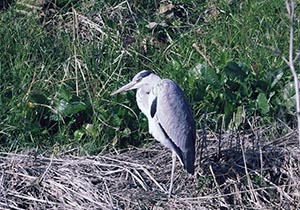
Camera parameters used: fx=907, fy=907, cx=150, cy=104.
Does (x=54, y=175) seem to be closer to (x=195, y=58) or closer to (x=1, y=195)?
(x=1, y=195)

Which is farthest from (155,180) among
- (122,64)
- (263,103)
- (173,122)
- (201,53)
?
(122,64)

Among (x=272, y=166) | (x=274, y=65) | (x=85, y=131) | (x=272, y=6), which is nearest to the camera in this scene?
(x=272, y=166)

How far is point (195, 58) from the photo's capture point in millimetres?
6488

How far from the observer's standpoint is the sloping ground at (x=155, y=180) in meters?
5.09

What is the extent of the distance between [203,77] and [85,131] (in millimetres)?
881

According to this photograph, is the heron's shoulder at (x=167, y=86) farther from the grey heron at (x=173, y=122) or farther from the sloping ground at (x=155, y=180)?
the sloping ground at (x=155, y=180)

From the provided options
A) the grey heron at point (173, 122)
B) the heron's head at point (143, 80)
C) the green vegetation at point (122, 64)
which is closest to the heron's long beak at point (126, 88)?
the heron's head at point (143, 80)

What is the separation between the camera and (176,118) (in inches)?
208

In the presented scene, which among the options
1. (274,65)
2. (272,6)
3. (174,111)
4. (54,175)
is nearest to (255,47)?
(274,65)

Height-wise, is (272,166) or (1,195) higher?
(1,195)

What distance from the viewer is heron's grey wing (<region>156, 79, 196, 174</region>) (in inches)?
206

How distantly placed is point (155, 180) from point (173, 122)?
1.19ft

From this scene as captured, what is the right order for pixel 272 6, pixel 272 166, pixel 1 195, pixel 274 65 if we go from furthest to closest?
pixel 272 6, pixel 274 65, pixel 272 166, pixel 1 195

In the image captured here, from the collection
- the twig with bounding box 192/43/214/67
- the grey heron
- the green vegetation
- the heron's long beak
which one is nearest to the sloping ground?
the grey heron
